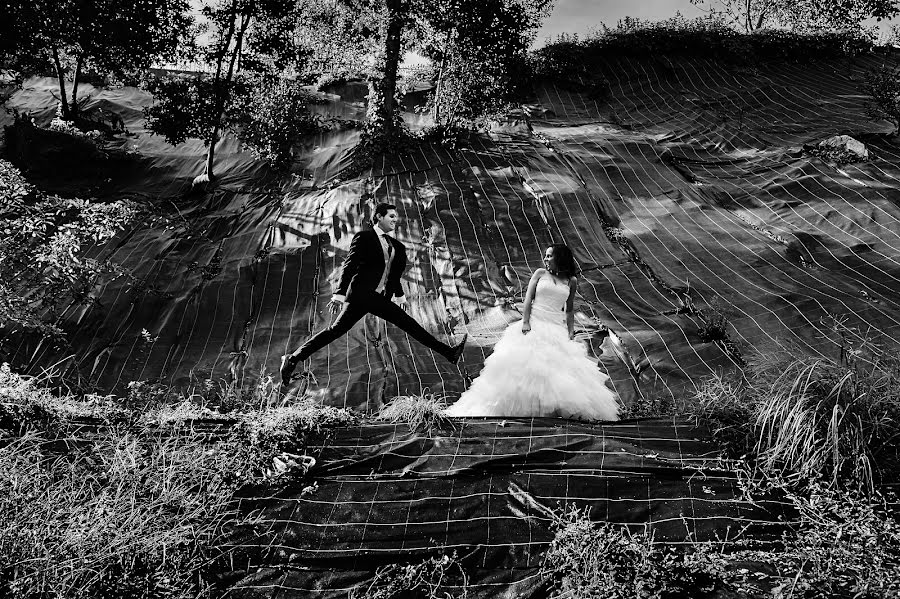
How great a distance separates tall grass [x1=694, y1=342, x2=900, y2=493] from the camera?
3395 mm

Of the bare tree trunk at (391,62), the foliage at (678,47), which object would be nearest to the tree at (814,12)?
the foliage at (678,47)

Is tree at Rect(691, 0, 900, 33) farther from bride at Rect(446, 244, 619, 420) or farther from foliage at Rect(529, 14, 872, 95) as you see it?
bride at Rect(446, 244, 619, 420)

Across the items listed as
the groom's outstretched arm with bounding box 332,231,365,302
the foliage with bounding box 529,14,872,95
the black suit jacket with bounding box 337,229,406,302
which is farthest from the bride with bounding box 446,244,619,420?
the foliage with bounding box 529,14,872,95

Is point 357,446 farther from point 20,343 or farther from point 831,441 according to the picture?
point 20,343

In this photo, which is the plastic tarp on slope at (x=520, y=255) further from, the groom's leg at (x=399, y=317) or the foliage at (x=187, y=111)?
the foliage at (x=187, y=111)

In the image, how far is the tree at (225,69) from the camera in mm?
12070

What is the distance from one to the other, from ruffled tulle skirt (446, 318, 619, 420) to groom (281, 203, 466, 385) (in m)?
1.06

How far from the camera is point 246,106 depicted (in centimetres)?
1239

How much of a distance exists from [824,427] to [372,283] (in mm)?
3593

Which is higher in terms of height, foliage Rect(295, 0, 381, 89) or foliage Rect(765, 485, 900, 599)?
foliage Rect(295, 0, 381, 89)

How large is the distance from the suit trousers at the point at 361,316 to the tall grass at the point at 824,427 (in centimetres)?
273

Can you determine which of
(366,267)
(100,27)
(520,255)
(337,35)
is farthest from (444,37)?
(366,267)

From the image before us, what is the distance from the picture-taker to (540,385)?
4566mm

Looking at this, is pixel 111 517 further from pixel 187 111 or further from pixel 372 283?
pixel 187 111
